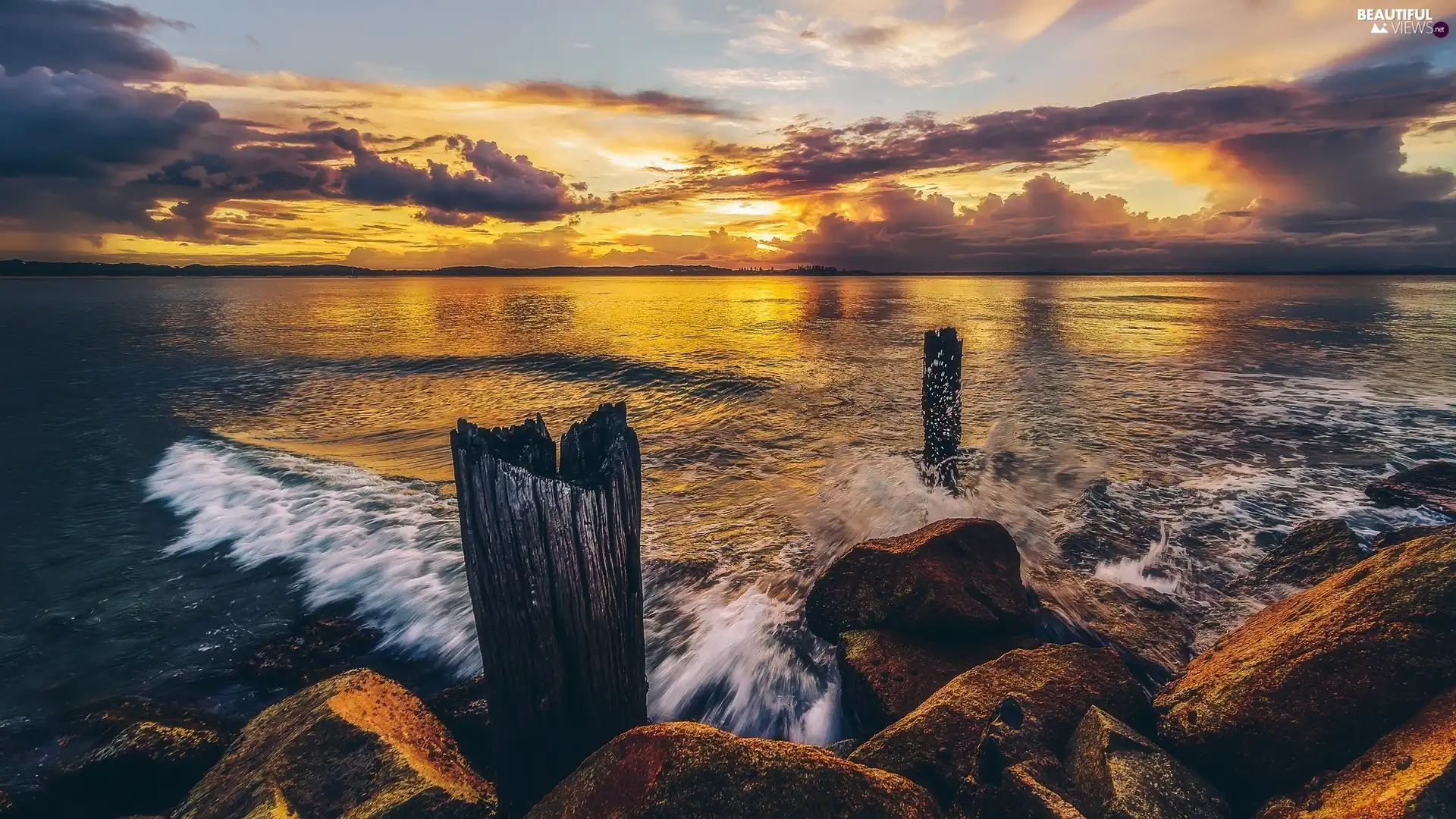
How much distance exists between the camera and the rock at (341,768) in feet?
10.6

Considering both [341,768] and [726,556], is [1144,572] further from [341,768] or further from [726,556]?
[341,768]

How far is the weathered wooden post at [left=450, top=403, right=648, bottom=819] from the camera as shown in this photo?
3209 millimetres

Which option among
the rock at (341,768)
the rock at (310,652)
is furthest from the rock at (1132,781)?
the rock at (310,652)

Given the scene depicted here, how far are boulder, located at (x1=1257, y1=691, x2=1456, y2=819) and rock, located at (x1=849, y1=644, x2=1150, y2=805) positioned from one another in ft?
2.84

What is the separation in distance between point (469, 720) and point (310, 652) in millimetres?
2745

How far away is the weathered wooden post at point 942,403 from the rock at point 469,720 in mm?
8688

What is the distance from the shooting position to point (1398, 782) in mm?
2510

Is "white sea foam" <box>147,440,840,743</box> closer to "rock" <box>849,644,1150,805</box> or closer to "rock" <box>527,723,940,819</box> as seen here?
"rock" <box>849,644,1150,805</box>

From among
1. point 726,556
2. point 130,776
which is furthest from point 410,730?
point 726,556

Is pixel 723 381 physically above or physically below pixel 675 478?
above

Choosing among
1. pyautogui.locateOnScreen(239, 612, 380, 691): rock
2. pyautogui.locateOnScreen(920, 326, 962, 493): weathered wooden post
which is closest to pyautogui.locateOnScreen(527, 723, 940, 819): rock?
pyautogui.locateOnScreen(239, 612, 380, 691): rock

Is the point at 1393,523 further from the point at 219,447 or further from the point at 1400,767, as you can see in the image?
the point at 219,447

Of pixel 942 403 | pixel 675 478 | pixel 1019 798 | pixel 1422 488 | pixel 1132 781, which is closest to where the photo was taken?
pixel 1019 798

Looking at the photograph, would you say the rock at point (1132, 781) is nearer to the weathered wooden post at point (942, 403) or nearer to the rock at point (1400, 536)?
the rock at point (1400, 536)
